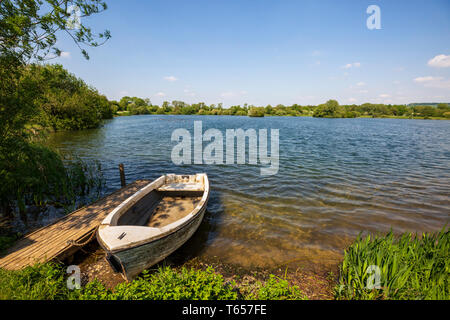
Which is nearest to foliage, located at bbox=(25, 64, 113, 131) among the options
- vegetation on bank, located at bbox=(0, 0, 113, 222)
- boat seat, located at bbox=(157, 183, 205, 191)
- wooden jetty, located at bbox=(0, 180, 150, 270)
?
vegetation on bank, located at bbox=(0, 0, 113, 222)

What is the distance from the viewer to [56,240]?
566 centimetres

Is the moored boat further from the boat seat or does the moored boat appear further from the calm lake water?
the calm lake water

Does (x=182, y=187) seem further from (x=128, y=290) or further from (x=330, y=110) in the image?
(x=330, y=110)

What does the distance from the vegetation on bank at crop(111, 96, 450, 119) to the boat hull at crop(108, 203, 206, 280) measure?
308ft

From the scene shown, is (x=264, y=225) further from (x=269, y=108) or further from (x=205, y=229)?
(x=269, y=108)

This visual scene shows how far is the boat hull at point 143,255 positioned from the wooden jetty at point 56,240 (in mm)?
1873

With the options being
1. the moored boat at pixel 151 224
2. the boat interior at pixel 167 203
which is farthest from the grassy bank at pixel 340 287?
the boat interior at pixel 167 203

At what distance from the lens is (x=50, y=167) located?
30.4 ft

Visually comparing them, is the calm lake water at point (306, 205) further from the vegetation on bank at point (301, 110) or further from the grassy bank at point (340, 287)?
the vegetation on bank at point (301, 110)

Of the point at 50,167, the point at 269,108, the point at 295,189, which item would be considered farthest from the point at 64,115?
the point at 269,108

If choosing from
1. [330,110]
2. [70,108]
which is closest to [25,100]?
[70,108]

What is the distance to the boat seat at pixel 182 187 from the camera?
8.58 meters

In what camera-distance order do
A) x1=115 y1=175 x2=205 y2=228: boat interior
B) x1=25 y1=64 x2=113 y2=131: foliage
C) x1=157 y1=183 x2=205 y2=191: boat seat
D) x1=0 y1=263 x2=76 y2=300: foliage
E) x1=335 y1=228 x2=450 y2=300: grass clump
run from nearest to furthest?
x1=0 y1=263 x2=76 y2=300: foliage < x1=335 y1=228 x2=450 y2=300: grass clump < x1=115 y1=175 x2=205 y2=228: boat interior < x1=157 y1=183 x2=205 y2=191: boat seat < x1=25 y1=64 x2=113 y2=131: foliage

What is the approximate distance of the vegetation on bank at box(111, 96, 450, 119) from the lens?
331 feet
